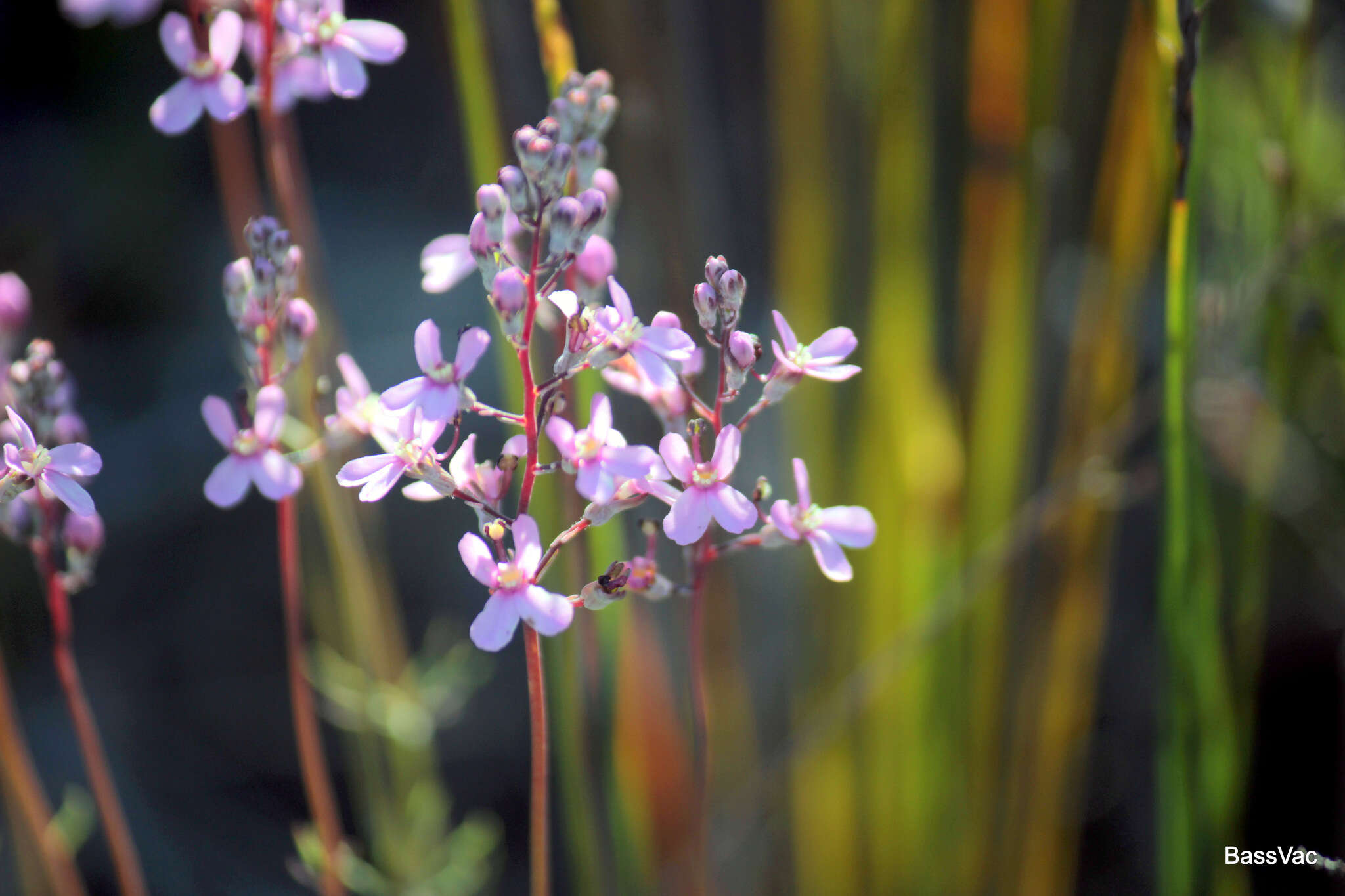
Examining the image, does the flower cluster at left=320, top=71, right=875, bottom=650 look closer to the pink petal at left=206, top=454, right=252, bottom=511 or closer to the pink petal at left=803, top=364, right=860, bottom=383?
the pink petal at left=803, top=364, right=860, bottom=383

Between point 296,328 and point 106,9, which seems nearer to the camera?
point 296,328

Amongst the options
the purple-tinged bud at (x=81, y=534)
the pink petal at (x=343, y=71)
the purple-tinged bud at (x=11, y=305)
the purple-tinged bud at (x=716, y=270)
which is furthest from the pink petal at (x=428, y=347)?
the purple-tinged bud at (x=11, y=305)

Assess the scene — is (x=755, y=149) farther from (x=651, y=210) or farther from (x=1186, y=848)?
(x=1186, y=848)

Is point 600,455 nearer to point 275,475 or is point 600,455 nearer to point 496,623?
point 496,623

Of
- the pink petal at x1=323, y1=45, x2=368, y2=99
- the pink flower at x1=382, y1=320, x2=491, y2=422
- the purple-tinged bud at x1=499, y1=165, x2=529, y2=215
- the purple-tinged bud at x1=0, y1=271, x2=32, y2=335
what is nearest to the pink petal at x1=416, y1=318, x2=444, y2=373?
the pink flower at x1=382, y1=320, x2=491, y2=422

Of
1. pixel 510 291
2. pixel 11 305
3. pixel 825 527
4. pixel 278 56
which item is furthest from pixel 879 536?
pixel 11 305

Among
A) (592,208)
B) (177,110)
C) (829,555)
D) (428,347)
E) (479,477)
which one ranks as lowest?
(829,555)
